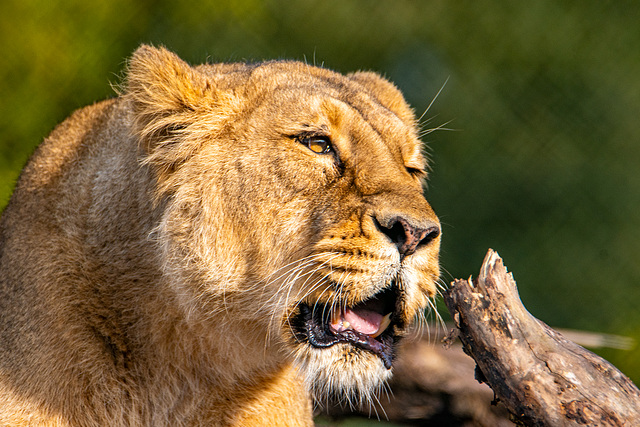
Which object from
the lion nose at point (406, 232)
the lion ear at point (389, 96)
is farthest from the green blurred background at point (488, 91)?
the lion nose at point (406, 232)

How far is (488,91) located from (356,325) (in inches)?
163

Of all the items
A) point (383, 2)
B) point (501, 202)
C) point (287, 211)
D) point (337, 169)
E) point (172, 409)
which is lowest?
point (172, 409)

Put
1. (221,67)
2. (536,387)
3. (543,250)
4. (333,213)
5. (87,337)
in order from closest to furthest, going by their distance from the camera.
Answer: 1. (536,387)
2. (333,213)
3. (87,337)
4. (221,67)
5. (543,250)

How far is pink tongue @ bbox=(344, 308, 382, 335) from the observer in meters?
2.23

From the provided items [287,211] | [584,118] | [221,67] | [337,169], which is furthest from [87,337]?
[584,118]

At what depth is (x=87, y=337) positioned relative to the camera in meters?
2.35

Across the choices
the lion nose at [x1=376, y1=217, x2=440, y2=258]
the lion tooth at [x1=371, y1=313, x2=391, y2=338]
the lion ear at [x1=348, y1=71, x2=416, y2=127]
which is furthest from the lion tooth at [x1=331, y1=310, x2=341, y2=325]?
the lion ear at [x1=348, y1=71, x2=416, y2=127]

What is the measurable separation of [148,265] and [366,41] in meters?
4.03

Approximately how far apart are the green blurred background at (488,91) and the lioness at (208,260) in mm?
3395

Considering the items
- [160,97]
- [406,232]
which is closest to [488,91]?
[160,97]

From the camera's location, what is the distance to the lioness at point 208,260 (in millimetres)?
2213

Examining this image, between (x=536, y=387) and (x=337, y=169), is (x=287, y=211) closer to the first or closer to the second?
(x=337, y=169)

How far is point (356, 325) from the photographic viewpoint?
2.24m

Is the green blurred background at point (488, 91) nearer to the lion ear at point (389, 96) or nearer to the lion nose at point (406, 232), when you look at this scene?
the lion ear at point (389, 96)
